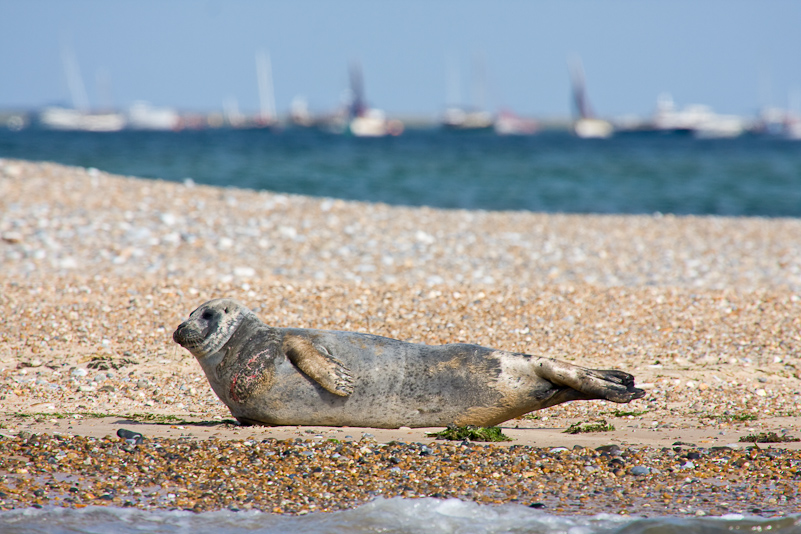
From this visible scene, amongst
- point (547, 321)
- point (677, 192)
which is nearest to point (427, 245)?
point (547, 321)

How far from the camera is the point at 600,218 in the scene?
15.3m

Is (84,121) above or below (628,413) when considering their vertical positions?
above

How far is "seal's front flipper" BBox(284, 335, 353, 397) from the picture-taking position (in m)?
4.88

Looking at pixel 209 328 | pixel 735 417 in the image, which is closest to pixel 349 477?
pixel 209 328

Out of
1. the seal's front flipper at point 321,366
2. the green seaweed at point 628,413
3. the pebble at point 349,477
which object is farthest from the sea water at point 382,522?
the green seaweed at point 628,413

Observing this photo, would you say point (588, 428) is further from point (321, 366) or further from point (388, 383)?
point (321, 366)

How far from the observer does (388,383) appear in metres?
5.04

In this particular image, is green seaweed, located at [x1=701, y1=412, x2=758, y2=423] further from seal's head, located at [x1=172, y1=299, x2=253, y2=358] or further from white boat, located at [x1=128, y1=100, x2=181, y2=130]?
white boat, located at [x1=128, y1=100, x2=181, y2=130]

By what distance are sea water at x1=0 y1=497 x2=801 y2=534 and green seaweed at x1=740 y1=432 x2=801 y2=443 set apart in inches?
45.3

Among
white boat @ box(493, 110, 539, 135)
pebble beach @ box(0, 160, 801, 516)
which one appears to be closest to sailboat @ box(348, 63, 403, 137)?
white boat @ box(493, 110, 539, 135)

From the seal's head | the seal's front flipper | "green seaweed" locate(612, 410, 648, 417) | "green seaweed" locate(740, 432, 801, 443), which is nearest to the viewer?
"green seaweed" locate(740, 432, 801, 443)

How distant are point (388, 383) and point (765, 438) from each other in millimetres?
2280

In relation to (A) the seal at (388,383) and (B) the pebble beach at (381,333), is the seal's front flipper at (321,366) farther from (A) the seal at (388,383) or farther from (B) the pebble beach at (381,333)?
(B) the pebble beach at (381,333)

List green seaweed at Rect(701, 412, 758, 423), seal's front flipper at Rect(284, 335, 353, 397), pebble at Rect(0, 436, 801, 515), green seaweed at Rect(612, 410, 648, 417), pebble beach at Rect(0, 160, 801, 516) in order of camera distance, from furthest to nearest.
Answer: green seaweed at Rect(612, 410, 648, 417)
green seaweed at Rect(701, 412, 758, 423)
seal's front flipper at Rect(284, 335, 353, 397)
pebble beach at Rect(0, 160, 801, 516)
pebble at Rect(0, 436, 801, 515)
